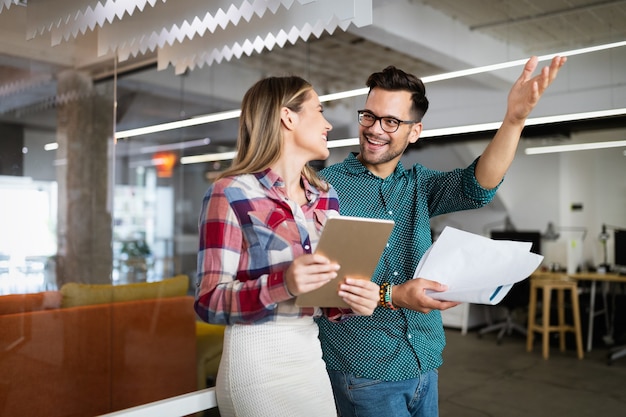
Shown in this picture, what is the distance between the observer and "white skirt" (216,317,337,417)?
1318mm

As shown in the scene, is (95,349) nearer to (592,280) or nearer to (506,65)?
(506,65)

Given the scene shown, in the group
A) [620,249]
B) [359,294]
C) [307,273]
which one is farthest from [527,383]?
[307,273]

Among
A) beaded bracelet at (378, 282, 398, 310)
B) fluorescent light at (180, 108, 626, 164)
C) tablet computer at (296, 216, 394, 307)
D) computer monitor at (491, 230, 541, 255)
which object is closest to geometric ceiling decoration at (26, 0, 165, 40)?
fluorescent light at (180, 108, 626, 164)

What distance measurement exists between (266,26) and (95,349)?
2218 mm

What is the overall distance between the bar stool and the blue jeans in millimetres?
1908

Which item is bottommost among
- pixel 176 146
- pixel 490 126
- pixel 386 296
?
pixel 386 296

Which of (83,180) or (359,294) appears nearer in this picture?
(359,294)

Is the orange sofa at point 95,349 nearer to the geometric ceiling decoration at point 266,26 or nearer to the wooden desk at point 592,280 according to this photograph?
the geometric ceiling decoration at point 266,26

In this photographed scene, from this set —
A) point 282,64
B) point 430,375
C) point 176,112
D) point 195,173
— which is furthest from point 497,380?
point 195,173

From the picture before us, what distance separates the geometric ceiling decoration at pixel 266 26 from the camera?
96.4 inches

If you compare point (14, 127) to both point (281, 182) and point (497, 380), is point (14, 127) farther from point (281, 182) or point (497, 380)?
point (497, 380)

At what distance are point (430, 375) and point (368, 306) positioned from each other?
24.0 inches

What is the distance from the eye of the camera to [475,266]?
154 centimetres

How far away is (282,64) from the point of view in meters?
6.38
